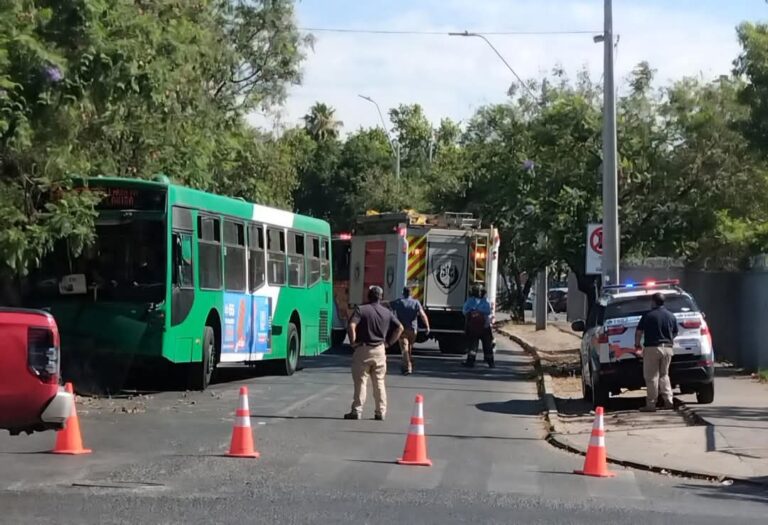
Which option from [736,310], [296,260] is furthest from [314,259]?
[736,310]

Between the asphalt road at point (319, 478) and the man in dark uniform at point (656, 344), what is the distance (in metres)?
1.65

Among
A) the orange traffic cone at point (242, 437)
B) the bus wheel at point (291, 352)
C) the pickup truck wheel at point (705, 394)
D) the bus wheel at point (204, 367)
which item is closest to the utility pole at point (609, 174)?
the pickup truck wheel at point (705, 394)

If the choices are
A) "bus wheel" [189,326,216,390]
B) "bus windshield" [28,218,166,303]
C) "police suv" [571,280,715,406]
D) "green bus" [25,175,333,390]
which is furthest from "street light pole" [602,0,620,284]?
"bus windshield" [28,218,166,303]

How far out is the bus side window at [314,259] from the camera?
24761mm

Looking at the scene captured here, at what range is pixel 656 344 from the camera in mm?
16312

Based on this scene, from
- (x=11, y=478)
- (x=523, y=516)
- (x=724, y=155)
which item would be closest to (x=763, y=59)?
(x=724, y=155)

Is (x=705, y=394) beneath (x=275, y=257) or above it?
beneath

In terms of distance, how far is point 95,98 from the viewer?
1468cm

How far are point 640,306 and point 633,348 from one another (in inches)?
37.3

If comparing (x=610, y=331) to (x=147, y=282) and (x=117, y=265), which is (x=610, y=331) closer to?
(x=147, y=282)

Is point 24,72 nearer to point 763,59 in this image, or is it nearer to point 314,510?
point 314,510

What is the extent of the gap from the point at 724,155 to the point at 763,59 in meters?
4.36

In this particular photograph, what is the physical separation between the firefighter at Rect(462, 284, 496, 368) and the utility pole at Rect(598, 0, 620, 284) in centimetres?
462

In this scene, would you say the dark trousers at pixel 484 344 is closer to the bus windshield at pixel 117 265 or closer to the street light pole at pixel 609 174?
the street light pole at pixel 609 174
